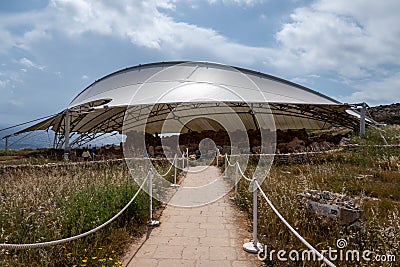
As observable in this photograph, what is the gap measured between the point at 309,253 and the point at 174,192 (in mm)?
5617

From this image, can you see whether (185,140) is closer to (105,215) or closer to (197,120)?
(197,120)

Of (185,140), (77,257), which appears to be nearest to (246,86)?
(185,140)

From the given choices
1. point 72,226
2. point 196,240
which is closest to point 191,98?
point 196,240

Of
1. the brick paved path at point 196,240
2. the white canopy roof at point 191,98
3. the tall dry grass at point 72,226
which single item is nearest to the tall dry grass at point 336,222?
the brick paved path at point 196,240

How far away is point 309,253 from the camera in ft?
12.9

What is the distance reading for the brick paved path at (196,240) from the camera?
4.23 m

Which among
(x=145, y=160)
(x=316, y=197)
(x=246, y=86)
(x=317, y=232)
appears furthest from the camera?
(x=246, y=86)

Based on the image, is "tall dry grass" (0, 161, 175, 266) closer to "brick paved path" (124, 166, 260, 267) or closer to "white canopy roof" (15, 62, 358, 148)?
"brick paved path" (124, 166, 260, 267)

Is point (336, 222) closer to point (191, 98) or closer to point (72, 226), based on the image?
point (72, 226)

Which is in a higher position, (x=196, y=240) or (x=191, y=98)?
(x=191, y=98)

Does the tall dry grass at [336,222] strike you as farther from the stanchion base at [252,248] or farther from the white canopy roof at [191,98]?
the white canopy roof at [191,98]

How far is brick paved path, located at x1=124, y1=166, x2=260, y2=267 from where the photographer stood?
423cm

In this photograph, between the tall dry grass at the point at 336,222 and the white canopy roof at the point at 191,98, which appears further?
the white canopy roof at the point at 191,98

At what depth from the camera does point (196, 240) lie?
507 centimetres
